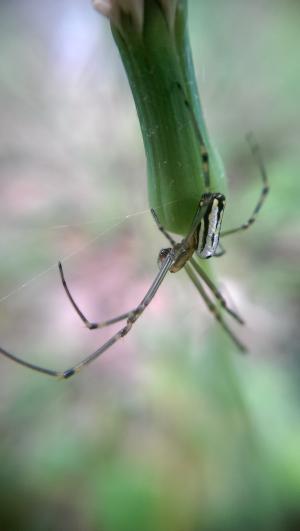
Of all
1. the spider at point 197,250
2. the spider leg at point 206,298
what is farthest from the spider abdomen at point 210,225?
the spider leg at point 206,298

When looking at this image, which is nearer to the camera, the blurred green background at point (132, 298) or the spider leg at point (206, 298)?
the spider leg at point (206, 298)

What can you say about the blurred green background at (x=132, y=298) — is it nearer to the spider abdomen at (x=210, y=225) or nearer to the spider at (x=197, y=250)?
the spider at (x=197, y=250)

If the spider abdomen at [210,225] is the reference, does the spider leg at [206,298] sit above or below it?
below

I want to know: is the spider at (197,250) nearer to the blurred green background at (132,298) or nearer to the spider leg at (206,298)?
the spider leg at (206,298)

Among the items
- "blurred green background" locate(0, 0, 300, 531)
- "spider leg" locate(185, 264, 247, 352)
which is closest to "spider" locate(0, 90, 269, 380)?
"spider leg" locate(185, 264, 247, 352)

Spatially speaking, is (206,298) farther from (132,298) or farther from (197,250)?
(132,298)

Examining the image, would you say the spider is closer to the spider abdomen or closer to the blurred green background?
the spider abdomen

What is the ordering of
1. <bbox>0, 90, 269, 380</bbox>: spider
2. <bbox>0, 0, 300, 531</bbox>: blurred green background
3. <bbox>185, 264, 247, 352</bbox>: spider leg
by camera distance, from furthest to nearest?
1. <bbox>0, 0, 300, 531</bbox>: blurred green background
2. <bbox>185, 264, 247, 352</bbox>: spider leg
3. <bbox>0, 90, 269, 380</bbox>: spider

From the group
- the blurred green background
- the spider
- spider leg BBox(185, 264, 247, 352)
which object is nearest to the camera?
the spider

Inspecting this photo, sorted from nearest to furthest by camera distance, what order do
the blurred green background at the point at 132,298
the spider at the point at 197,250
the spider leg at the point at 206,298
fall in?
the spider at the point at 197,250
the spider leg at the point at 206,298
the blurred green background at the point at 132,298

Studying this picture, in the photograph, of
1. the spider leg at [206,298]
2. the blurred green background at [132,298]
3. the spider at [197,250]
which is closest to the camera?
the spider at [197,250]
